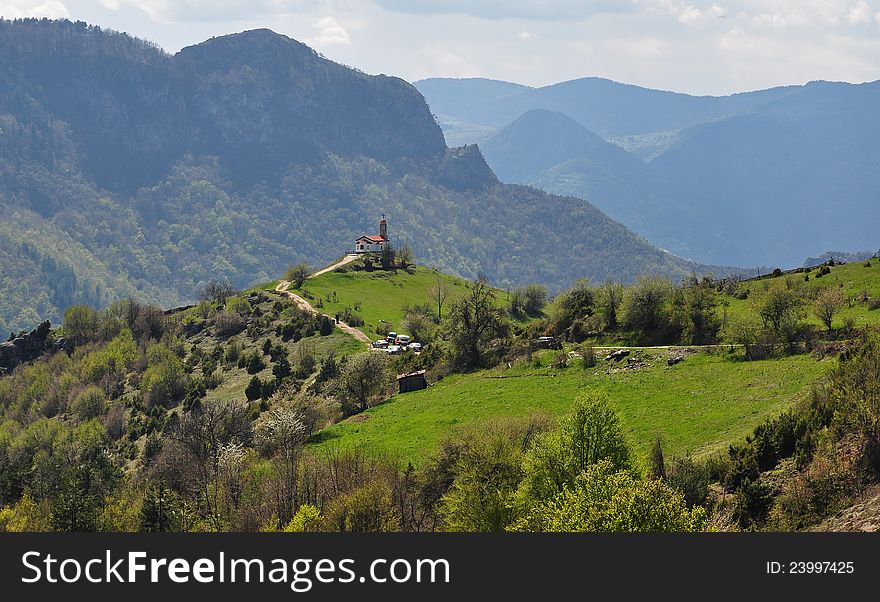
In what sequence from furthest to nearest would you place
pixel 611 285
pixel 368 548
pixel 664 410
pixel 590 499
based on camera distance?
pixel 611 285 → pixel 664 410 → pixel 590 499 → pixel 368 548

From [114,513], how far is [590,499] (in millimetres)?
39923

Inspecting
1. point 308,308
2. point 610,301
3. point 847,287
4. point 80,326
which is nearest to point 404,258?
point 308,308

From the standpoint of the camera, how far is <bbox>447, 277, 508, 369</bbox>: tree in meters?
85.6

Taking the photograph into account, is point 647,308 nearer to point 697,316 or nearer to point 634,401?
point 697,316

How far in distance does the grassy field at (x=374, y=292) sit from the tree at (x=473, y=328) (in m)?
32.6

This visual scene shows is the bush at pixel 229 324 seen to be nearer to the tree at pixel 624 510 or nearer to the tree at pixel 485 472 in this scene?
the tree at pixel 485 472

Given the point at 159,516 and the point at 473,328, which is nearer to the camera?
the point at 159,516

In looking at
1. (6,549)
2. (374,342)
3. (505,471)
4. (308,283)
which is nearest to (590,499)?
(505,471)

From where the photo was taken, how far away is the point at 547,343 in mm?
80062

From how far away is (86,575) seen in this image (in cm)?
2289

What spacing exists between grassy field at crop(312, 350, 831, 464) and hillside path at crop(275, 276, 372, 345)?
41.3 m

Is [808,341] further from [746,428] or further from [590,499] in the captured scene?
[590,499]

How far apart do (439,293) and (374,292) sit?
43.0 feet

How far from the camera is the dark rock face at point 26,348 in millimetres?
156000
